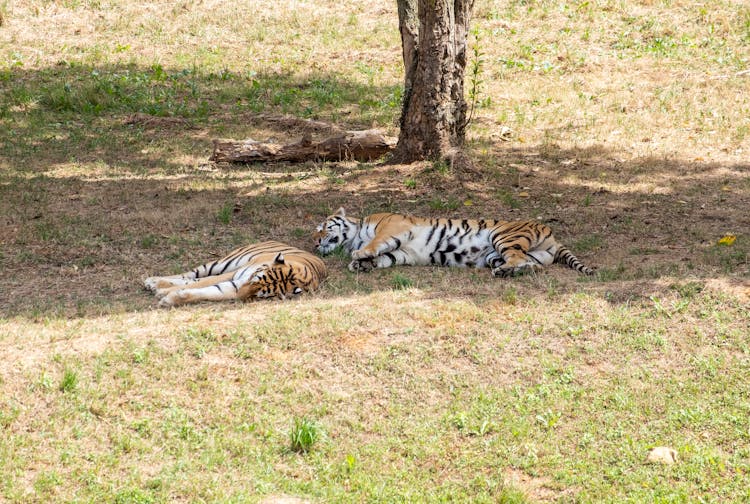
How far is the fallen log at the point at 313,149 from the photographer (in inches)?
467

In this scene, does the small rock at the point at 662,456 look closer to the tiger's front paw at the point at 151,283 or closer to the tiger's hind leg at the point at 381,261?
the tiger's hind leg at the point at 381,261

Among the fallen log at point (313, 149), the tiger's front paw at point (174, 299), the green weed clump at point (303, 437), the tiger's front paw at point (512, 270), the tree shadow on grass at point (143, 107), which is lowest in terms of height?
the green weed clump at point (303, 437)

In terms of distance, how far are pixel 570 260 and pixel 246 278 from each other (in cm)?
311

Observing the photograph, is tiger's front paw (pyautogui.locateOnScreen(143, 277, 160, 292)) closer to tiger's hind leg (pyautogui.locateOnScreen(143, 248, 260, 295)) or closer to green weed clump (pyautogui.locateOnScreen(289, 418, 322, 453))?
tiger's hind leg (pyautogui.locateOnScreen(143, 248, 260, 295))

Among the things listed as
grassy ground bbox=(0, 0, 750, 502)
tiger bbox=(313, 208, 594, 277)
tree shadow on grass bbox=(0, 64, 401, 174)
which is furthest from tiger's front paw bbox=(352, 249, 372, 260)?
tree shadow on grass bbox=(0, 64, 401, 174)

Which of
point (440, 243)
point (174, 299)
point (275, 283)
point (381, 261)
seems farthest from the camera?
point (440, 243)

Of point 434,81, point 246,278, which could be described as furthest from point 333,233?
point 434,81

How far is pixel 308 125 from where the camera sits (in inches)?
523

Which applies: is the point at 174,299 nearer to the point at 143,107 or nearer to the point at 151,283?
the point at 151,283

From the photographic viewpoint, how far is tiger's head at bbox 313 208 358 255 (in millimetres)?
8831

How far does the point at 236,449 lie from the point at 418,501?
1.19 m

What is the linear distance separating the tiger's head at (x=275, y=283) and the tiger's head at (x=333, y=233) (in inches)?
54.2

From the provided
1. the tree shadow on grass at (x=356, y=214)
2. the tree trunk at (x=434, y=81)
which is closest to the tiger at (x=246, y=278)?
the tree shadow on grass at (x=356, y=214)

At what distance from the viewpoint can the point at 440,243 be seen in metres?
8.61
